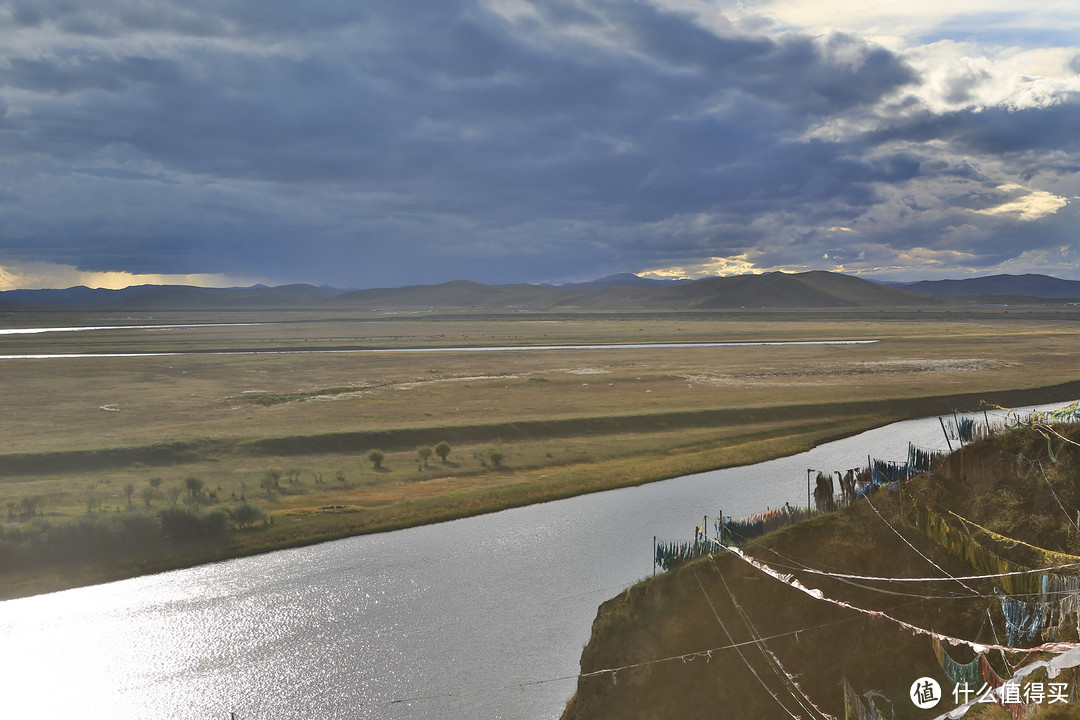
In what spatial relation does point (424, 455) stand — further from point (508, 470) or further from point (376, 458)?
point (508, 470)

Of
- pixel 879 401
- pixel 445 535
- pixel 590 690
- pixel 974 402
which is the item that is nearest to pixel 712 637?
pixel 590 690

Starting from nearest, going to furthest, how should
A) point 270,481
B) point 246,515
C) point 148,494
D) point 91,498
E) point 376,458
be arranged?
point 246,515
point 91,498
point 148,494
point 270,481
point 376,458

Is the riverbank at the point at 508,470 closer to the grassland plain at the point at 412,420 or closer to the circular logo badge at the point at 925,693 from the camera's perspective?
the grassland plain at the point at 412,420

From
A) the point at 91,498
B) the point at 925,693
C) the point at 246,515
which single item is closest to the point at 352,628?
the point at 246,515

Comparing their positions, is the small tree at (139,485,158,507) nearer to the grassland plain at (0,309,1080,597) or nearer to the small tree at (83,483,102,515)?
the grassland plain at (0,309,1080,597)

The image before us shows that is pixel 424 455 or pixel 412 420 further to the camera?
pixel 412 420

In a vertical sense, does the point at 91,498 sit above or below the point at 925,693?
above

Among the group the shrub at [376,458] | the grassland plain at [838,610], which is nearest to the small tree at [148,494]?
the shrub at [376,458]
